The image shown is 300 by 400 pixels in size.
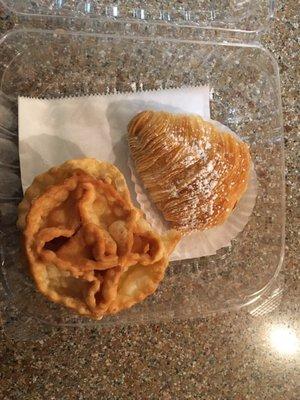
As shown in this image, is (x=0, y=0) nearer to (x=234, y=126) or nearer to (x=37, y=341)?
(x=234, y=126)

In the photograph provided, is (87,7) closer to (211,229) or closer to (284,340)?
(211,229)

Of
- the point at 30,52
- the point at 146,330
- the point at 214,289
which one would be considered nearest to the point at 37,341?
the point at 146,330

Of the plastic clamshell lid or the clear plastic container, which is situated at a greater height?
the plastic clamshell lid

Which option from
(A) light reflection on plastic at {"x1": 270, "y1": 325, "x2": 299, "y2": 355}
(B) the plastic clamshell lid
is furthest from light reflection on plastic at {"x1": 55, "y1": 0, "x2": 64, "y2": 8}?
(A) light reflection on plastic at {"x1": 270, "y1": 325, "x2": 299, "y2": 355}

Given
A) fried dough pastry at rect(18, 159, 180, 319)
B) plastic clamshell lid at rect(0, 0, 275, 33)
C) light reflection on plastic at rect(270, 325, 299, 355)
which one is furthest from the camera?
light reflection on plastic at rect(270, 325, 299, 355)

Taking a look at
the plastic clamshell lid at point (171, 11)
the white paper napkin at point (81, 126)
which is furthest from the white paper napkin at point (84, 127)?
the plastic clamshell lid at point (171, 11)

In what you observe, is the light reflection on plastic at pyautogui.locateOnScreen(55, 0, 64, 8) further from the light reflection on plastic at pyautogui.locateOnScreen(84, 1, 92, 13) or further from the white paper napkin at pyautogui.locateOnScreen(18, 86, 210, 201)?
the white paper napkin at pyautogui.locateOnScreen(18, 86, 210, 201)

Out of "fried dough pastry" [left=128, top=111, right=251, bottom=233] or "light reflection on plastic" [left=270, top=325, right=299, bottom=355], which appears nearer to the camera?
"fried dough pastry" [left=128, top=111, right=251, bottom=233]

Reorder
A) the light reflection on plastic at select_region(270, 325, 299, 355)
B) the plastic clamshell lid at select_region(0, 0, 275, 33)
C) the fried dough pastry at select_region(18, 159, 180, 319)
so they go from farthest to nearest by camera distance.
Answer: the light reflection on plastic at select_region(270, 325, 299, 355) < the plastic clamshell lid at select_region(0, 0, 275, 33) < the fried dough pastry at select_region(18, 159, 180, 319)
